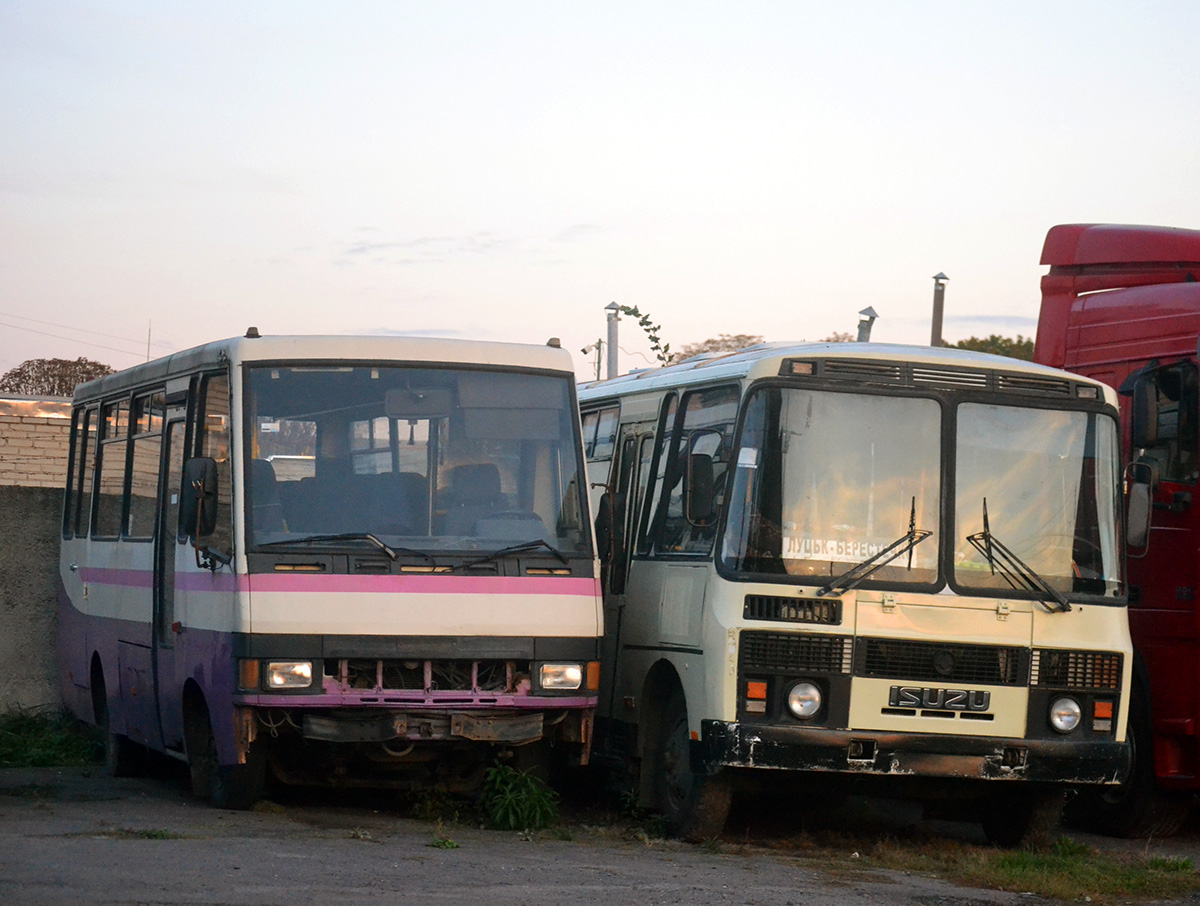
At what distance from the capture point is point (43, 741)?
Result: 49.3 feet

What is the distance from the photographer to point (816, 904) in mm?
8609

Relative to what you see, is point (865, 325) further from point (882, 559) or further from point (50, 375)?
point (50, 375)

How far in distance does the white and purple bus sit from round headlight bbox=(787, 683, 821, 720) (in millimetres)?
1213

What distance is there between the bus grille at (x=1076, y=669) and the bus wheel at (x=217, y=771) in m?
4.41

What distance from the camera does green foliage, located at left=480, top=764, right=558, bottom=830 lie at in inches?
429

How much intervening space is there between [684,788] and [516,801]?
96 cm

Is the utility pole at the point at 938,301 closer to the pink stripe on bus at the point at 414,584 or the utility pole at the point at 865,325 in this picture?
the utility pole at the point at 865,325

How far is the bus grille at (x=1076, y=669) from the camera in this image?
1059 cm

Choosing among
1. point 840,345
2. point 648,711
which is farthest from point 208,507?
point 840,345

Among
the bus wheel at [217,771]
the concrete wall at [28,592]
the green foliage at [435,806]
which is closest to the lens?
the bus wheel at [217,771]

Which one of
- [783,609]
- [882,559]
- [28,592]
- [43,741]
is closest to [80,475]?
[28,592]

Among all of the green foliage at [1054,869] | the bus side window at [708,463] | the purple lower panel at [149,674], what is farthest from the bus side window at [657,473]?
the purple lower panel at [149,674]

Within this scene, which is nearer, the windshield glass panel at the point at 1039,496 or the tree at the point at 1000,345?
the windshield glass panel at the point at 1039,496

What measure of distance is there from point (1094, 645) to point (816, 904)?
9.49ft
